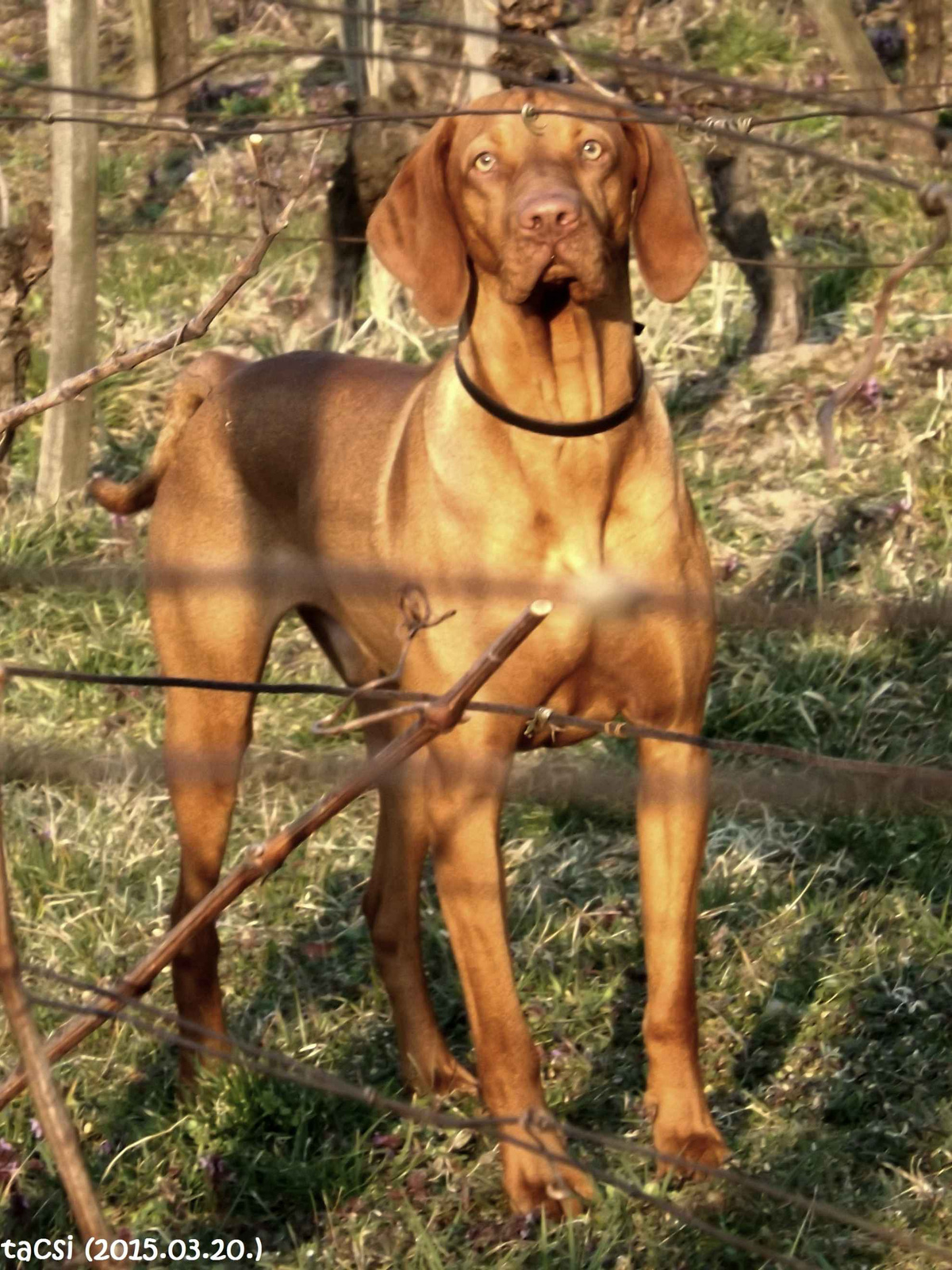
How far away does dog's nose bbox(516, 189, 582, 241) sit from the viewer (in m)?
3.36

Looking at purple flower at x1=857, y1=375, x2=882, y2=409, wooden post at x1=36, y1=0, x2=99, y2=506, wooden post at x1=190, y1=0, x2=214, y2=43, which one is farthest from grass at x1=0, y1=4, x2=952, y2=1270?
wooden post at x1=190, y1=0, x2=214, y2=43

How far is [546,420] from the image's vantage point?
359 centimetres

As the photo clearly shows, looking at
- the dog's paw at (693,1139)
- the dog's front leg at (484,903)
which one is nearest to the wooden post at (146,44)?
the dog's front leg at (484,903)

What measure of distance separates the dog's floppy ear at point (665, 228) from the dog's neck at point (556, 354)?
11cm

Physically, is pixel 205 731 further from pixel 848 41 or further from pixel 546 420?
pixel 848 41

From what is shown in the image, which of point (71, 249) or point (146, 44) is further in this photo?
point (146, 44)

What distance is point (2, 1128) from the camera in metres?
3.74

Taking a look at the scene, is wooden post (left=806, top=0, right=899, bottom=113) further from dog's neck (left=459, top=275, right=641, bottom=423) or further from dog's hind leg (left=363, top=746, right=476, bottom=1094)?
dog's hind leg (left=363, top=746, right=476, bottom=1094)

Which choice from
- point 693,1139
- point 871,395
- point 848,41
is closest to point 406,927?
point 693,1139

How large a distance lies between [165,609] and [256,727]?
1475 millimetres

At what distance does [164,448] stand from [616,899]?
150 centimetres

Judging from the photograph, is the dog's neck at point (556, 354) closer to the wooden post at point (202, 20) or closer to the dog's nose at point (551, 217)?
the dog's nose at point (551, 217)

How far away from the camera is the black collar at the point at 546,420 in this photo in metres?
3.53

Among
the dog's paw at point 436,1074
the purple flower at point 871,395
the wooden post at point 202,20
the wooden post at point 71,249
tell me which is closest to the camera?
the dog's paw at point 436,1074
